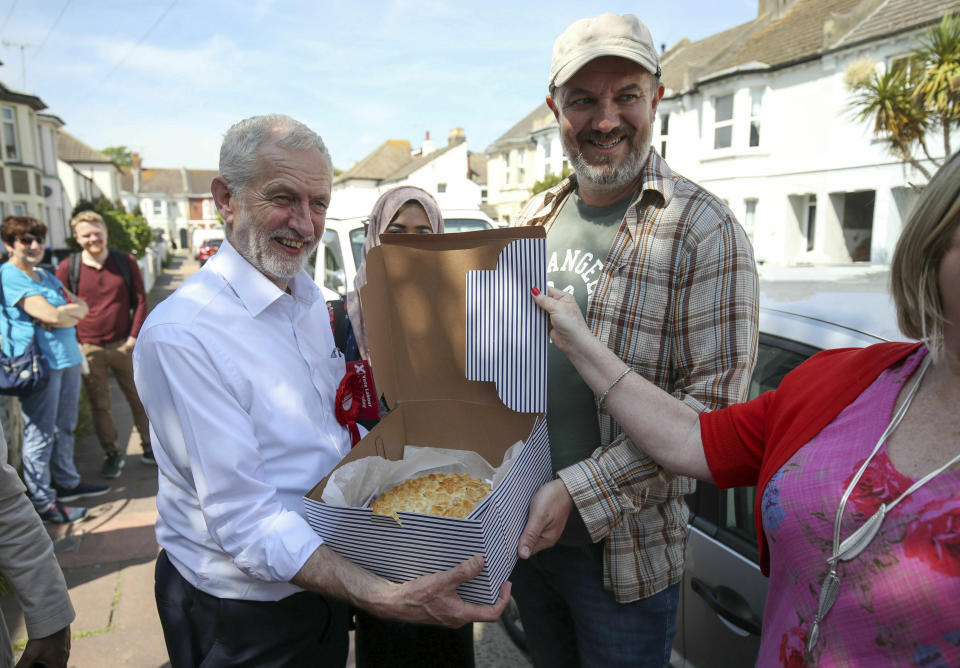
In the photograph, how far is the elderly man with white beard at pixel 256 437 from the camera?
54.9 inches

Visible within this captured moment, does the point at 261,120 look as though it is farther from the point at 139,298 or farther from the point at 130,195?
the point at 130,195

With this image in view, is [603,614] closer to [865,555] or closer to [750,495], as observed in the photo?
[750,495]

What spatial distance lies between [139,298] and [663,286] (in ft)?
17.0

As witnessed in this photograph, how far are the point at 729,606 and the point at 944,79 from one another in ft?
36.6

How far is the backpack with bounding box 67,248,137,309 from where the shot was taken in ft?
16.9

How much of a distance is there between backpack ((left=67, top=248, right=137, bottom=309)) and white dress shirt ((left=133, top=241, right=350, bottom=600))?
14.2ft

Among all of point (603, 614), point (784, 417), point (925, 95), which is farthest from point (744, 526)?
point (925, 95)

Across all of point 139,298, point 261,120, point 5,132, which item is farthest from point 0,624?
point 5,132

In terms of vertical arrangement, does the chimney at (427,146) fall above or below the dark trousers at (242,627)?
above

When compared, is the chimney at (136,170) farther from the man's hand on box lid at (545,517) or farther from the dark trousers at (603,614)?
the man's hand on box lid at (545,517)

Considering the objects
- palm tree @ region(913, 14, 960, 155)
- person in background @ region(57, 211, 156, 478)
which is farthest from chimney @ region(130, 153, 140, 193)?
palm tree @ region(913, 14, 960, 155)

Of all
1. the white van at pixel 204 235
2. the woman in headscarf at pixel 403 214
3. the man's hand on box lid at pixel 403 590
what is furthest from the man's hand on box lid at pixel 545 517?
the white van at pixel 204 235

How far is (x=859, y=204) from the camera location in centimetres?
1620

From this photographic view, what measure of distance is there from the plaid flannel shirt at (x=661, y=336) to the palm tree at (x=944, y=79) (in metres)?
10.3
